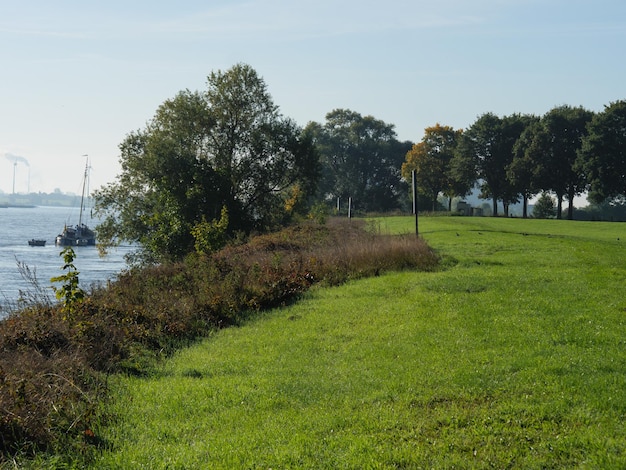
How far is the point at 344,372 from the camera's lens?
9.99m

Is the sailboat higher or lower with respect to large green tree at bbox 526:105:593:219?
lower

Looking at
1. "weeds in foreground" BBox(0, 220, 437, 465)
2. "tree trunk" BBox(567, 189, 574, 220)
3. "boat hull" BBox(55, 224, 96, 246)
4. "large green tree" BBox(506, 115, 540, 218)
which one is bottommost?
"boat hull" BBox(55, 224, 96, 246)

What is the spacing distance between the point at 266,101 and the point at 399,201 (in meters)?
62.3

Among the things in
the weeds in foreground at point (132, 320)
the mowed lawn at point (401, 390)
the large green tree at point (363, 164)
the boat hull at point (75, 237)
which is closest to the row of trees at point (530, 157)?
the large green tree at point (363, 164)

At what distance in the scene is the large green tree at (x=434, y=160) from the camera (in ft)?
304

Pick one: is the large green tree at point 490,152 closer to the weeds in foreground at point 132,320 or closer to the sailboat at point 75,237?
the sailboat at point 75,237

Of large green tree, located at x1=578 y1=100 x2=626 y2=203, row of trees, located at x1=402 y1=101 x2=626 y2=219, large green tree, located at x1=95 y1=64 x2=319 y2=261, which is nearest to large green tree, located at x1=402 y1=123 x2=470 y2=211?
row of trees, located at x1=402 y1=101 x2=626 y2=219

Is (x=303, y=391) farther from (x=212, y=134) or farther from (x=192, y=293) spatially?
(x=212, y=134)

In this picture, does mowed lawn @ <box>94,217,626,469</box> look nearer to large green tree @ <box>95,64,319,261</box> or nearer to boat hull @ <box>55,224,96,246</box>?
large green tree @ <box>95,64,319,261</box>

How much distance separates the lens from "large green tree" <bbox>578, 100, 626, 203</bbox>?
6588cm

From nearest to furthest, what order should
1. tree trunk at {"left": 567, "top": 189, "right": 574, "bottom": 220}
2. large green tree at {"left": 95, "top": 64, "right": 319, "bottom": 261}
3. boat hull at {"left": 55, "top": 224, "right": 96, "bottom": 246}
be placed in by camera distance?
large green tree at {"left": 95, "top": 64, "right": 319, "bottom": 261} < tree trunk at {"left": 567, "top": 189, "right": 574, "bottom": 220} < boat hull at {"left": 55, "top": 224, "right": 96, "bottom": 246}

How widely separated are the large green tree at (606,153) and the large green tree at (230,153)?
28873 millimetres

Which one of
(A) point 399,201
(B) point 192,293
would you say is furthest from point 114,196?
(A) point 399,201

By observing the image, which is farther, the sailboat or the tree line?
the sailboat
